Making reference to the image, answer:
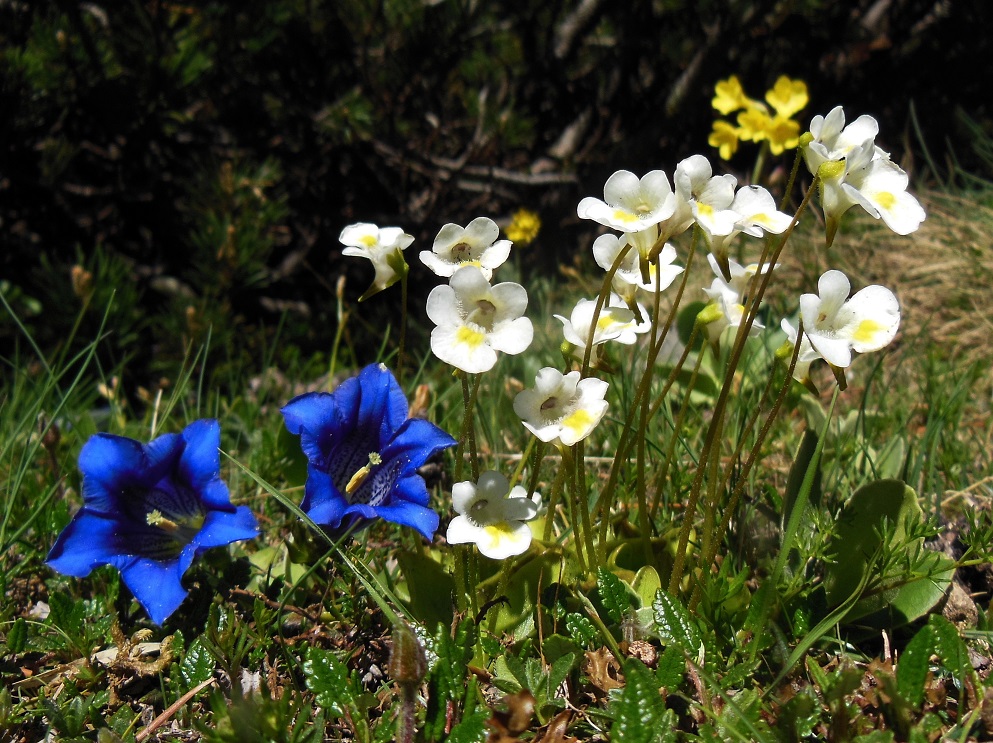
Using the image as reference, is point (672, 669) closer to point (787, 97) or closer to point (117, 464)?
point (117, 464)

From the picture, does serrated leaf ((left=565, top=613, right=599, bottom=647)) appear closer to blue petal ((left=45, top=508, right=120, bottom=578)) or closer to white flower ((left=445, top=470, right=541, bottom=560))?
white flower ((left=445, top=470, right=541, bottom=560))

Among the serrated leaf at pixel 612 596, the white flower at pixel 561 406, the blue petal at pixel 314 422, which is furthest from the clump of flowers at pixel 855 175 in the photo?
the blue petal at pixel 314 422

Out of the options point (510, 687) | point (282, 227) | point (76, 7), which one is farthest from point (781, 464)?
point (76, 7)

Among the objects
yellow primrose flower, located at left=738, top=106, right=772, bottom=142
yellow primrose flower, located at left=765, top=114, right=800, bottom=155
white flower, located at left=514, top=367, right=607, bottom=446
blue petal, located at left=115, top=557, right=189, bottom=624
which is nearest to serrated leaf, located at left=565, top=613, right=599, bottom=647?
white flower, located at left=514, top=367, right=607, bottom=446

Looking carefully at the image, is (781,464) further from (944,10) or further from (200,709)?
(944,10)

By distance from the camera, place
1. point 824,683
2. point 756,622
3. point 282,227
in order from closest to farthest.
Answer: point 824,683 → point 756,622 → point 282,227

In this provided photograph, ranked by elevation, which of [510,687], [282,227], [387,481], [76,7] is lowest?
[282,227]

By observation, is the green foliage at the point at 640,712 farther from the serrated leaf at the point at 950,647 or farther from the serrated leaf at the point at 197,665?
the serrated leaf at the point at 197,665

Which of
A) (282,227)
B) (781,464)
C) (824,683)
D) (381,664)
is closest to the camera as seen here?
(824,683)
